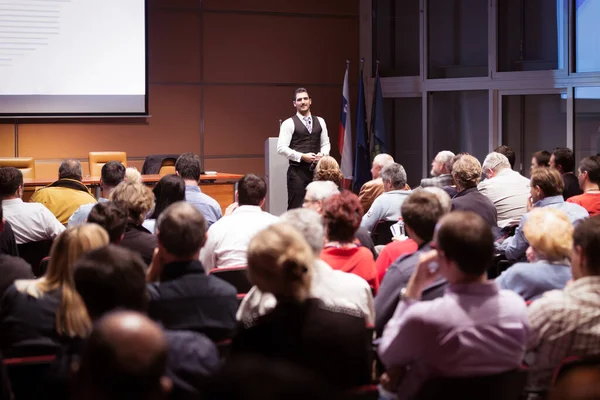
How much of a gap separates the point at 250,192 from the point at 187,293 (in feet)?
6.24

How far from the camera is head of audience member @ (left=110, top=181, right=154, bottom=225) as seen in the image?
13.7ft

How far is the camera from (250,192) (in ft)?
15.1

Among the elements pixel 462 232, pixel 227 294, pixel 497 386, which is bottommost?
pixel 497 386

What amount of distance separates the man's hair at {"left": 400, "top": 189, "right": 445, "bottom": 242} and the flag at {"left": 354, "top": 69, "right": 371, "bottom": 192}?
6350 mm

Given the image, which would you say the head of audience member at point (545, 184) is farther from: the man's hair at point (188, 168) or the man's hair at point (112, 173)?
the man's hair at point (112, 173)

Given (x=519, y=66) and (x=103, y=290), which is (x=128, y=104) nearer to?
(x=519, y=66)

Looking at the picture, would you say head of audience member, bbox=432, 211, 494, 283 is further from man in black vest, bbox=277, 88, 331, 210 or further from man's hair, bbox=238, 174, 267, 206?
man in black vest, bbox=277, 88, 331, 210

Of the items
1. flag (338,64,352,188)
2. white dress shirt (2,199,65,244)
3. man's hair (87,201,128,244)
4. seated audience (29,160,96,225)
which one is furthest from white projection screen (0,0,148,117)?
man's hair (87,201,128,244)

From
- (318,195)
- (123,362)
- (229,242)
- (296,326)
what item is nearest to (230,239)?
(229,242)

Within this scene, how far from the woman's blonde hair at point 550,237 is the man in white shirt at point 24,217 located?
9.93 feet

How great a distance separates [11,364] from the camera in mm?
2404

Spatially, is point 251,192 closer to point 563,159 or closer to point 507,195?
point 507,195

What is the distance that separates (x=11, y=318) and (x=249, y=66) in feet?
25.7

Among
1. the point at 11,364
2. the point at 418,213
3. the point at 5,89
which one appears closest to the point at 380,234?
the point at 418,213
